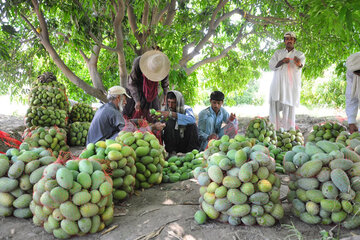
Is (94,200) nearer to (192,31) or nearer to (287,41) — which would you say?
(287,41)

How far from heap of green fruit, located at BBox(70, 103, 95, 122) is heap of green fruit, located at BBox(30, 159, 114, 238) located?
13.1 ft

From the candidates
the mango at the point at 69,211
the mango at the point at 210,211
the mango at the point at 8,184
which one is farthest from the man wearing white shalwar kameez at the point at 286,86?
the mango at the point at 8,184

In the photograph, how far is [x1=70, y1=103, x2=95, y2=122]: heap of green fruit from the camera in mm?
5984

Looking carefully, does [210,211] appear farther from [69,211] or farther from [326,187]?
[69,211]

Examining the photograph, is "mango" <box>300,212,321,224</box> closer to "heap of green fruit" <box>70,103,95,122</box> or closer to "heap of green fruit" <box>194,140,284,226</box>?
"heap of green fruit" <box>194,140,284,226</box>

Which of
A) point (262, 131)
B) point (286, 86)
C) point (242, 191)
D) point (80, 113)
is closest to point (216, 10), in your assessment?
point (286, 86)

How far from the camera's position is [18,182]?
2361 millimetres

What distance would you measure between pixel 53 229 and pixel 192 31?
5.15 meters

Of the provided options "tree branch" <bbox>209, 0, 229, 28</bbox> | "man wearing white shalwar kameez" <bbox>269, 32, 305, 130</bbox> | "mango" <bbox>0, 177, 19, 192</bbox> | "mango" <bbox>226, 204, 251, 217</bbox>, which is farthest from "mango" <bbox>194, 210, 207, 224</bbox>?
"tree branch" <bbox>209, 0, 229, 28</bbox>

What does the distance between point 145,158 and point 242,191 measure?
136 cm

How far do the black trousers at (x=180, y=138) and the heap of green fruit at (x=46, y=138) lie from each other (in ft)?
5.64

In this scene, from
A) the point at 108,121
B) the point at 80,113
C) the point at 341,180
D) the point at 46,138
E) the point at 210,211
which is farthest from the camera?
the point at 80,113

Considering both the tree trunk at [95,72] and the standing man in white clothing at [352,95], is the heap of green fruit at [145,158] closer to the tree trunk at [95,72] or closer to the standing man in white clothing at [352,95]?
the standing man in white clothing at [352,95]

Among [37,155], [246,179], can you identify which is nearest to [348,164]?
[246,179]
